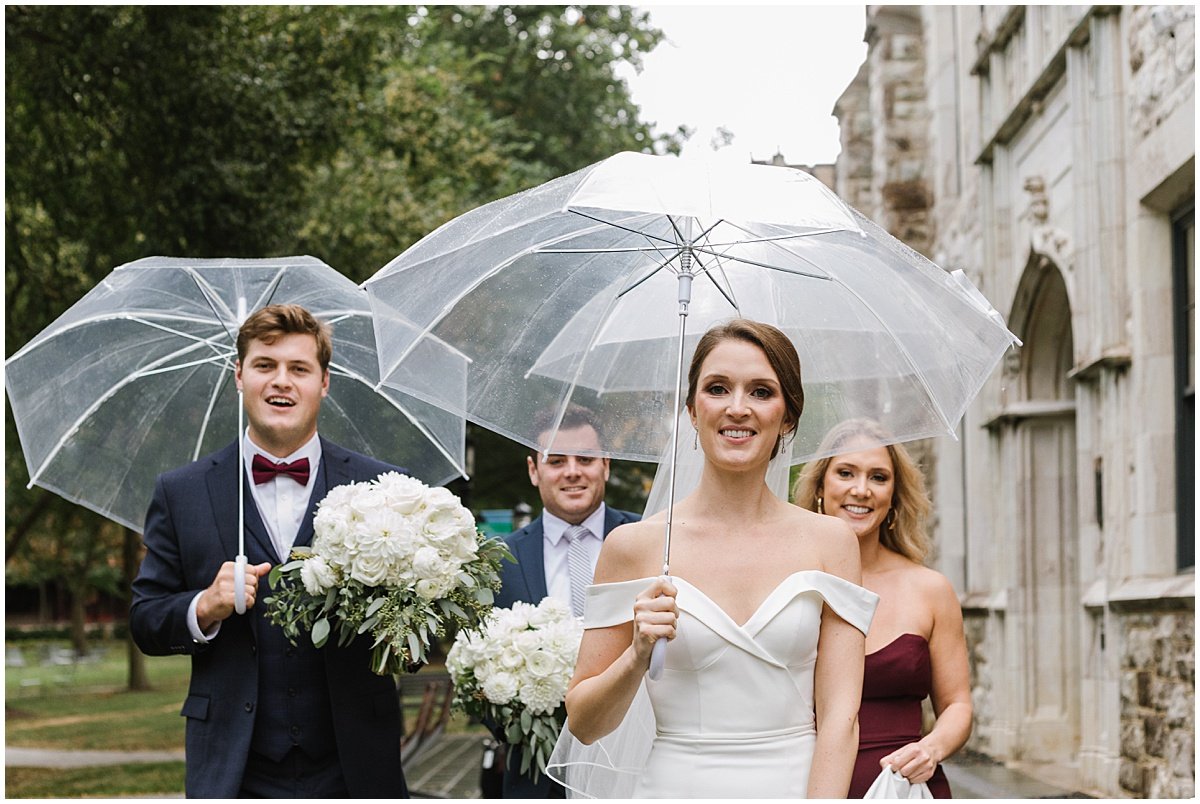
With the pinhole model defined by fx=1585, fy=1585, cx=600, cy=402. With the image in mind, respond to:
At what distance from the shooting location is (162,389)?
6715mm

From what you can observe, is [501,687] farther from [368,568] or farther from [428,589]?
[368,568]

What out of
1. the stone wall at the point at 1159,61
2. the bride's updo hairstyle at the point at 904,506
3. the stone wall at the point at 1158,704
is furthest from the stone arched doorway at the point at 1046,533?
the bride's updo hairstyle at the point at 904,506

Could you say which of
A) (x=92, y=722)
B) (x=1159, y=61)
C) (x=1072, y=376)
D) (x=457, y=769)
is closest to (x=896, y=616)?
(x=1159, y=61)

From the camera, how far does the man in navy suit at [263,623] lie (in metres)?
5.27

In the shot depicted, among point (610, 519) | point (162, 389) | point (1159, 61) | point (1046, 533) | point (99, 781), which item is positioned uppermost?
point (1159, 61)

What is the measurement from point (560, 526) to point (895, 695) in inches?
78.7

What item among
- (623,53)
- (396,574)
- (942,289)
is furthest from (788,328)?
(623,53)

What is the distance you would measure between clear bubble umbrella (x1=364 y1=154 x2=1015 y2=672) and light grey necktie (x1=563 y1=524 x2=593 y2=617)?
4.42 feet

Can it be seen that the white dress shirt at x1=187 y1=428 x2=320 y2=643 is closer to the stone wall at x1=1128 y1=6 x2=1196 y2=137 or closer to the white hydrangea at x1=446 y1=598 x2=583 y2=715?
the white hydrangea at x1=446 y1=598 x2=583 y2=715

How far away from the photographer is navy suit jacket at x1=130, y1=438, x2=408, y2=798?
17.3ft

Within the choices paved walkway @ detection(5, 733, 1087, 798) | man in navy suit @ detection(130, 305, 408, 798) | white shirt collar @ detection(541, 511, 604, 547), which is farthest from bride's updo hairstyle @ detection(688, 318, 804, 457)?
paved walkway @ detection(5, 733, 1087, 798)

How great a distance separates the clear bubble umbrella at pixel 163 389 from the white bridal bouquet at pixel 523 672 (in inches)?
28.8

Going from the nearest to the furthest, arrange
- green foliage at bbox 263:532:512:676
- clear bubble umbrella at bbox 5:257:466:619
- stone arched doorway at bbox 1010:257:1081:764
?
1. green foliage at bbox 263:532:512:676
2. clear bubble umbrella at bbox 5:257:466:619
3. stone arched doorway at bbox 1010:257:1081:764

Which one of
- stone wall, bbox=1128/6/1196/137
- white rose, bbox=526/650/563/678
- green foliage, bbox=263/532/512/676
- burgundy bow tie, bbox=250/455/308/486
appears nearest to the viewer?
green foliage, bbox=263/532/512/676
